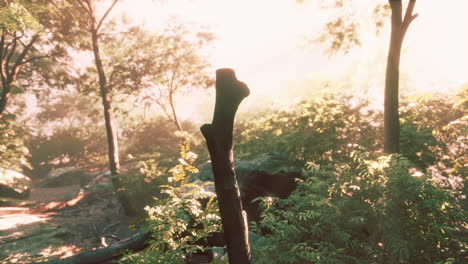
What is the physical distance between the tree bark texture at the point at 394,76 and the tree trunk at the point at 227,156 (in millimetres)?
4964

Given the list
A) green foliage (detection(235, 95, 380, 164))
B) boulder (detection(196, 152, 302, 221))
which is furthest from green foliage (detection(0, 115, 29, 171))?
green foliage (detection(235, 95, 380, 164))

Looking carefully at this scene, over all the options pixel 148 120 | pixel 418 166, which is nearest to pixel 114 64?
pixel 148 120

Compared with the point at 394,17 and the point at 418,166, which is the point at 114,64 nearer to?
the point at 394,17

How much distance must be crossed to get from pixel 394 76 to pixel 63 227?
12.0 m

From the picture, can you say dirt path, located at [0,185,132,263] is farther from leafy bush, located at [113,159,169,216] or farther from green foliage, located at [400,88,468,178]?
green foliage, located at [400,88,468,178]

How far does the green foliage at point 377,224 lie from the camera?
321 cm

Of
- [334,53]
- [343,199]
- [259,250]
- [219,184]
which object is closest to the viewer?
[219,184]

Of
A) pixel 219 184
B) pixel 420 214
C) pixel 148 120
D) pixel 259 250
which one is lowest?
pixel 259 250

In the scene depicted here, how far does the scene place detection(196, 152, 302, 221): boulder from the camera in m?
6.78

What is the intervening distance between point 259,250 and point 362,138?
499cm

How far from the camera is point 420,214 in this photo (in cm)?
337

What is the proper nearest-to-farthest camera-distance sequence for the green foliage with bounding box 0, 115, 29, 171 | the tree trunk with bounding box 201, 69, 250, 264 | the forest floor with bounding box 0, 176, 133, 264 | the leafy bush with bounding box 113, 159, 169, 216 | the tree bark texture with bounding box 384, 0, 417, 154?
the tree trunk with bounding box 201, 69, 250, 264
the tree bark texture with bounding box 384, 0, 417, 154
the forest floor with bounding box 0, 176, 133, 264
the green foliage with bounding box 0, 115, 29, 171
the leafy bush with bounding box 113, 159, 169, 216

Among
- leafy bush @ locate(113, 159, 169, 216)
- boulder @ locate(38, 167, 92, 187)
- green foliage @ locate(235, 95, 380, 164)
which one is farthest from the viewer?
boulder @ locate(38, 167, 92, 187)

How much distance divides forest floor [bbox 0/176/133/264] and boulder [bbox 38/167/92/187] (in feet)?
22.6
